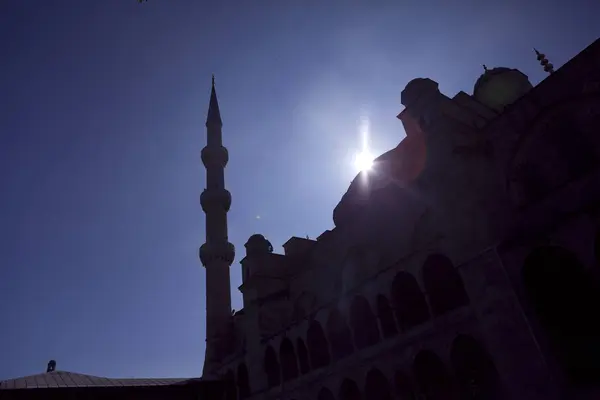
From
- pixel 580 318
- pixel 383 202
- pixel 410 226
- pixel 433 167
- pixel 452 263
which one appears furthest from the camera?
pixel 383 202

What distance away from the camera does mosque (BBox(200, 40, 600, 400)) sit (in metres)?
11.8

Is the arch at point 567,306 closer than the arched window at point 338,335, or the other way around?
the arch at point 567,306

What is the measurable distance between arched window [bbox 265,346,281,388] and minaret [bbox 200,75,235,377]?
20.3 ft

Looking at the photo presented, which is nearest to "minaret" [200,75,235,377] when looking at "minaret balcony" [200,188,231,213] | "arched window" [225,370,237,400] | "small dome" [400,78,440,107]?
"minaret balcony" [200,188,231,213]

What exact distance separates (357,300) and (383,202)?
4.77m

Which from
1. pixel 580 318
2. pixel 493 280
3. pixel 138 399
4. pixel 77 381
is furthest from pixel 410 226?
pixel 77 381

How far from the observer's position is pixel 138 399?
926 inches

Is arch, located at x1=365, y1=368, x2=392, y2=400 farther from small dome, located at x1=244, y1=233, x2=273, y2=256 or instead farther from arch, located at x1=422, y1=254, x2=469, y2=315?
small dome, located at x1=244, y1=233, x2=273, y2=256

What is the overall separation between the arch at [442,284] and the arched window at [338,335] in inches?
200

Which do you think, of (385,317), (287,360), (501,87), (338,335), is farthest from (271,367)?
(501,87)

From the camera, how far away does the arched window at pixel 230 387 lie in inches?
993

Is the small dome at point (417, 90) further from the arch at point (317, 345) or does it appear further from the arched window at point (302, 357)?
the arched window at point (302, 357)

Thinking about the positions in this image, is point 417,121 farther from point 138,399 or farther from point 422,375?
point 138,399

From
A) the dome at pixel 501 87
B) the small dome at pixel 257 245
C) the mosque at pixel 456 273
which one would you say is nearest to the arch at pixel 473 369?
the mosque at pixel 456 273
